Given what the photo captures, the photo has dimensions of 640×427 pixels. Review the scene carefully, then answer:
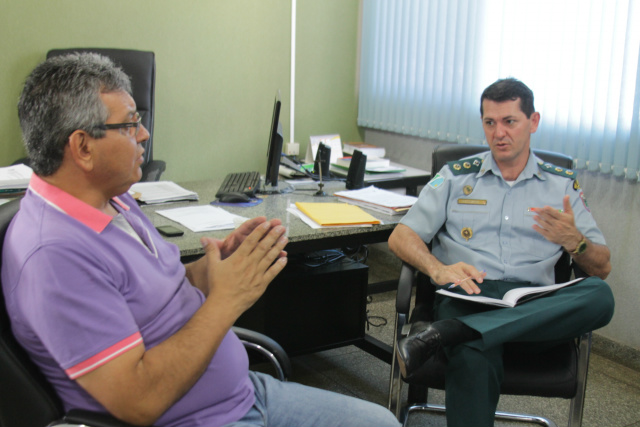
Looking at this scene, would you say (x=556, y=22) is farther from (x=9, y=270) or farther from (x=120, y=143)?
(x=9, y=270)

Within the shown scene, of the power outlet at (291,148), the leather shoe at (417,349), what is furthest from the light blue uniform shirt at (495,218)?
the power outlet at (291,148)

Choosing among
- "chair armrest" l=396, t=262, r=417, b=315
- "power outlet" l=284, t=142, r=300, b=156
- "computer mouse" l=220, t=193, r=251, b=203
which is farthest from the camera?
"power outlet" l=284, t=142, r=300, b=156

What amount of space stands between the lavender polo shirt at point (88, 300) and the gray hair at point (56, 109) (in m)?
0.06

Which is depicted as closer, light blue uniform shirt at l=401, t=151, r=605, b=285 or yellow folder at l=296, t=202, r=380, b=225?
light blue uniform shirt at l=401, t=151, r=605, b=285

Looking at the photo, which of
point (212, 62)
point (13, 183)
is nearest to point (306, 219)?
point (13, 183)

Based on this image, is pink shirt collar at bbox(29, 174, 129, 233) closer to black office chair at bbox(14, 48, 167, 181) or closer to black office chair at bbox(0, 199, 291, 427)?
black office chair at bbox(0, 199, 291, 427)

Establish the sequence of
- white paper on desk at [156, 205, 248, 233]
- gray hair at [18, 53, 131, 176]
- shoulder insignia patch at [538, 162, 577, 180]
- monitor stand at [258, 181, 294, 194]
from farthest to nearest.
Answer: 1. monitor stand at [258, 181, 294, 194]
2. shoulder insignia patch at [538, 162, 577, 180]
3. white paper on desk at [156, 205, 248, 233]
4. gray hair at [18, 53, 131, 176]

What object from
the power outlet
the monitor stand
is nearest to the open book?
the monitor stand

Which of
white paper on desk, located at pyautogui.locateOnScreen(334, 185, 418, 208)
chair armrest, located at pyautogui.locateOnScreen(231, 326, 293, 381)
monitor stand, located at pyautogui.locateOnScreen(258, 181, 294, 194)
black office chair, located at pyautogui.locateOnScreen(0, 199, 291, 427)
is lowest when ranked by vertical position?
chair armrest, located at pyautogui.locateOnScreen(231, 326, 293, 381)

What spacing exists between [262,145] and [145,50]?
0.97m

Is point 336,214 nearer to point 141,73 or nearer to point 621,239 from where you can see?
point 621,239

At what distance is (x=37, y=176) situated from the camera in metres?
1.15

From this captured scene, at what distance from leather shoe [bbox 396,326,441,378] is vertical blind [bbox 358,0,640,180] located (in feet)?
4.56

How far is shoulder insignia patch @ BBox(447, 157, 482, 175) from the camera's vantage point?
2230 mm
